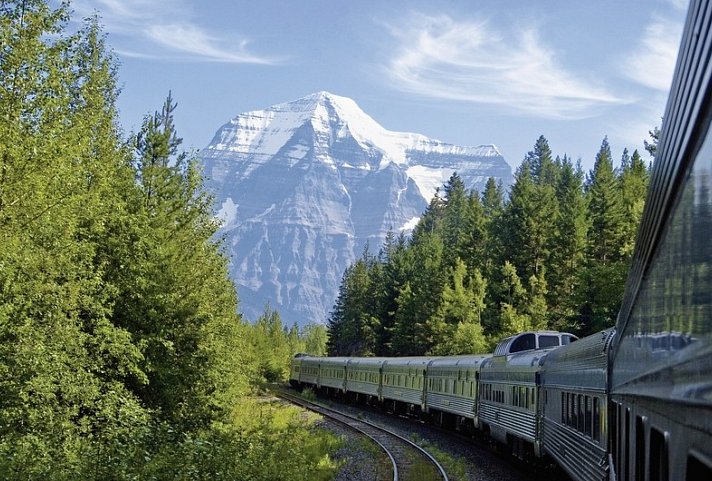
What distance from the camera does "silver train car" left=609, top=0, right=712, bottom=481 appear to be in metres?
3.22

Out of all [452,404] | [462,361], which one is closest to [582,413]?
[462,361]

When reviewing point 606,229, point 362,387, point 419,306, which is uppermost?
point 606,229

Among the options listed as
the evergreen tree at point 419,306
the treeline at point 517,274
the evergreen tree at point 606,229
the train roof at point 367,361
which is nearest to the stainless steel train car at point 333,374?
the train roof at point 367,361

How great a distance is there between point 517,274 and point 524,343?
163ft

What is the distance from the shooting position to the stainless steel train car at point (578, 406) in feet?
37.3

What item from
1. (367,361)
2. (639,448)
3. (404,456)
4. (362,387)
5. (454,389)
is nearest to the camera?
(639,448)

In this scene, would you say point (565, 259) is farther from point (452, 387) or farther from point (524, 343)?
point (524, 343)

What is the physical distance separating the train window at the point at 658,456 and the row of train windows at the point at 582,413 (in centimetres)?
639

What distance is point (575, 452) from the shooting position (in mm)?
14336

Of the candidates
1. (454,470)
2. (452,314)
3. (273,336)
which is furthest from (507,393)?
(273,336)

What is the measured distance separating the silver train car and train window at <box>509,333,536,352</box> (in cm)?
2226

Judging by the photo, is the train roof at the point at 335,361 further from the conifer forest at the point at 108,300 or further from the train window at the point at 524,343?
the train window at the point at 524,343

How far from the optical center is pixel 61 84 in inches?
698

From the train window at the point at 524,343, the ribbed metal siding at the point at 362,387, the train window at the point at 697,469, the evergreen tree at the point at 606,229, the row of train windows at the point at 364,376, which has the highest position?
the evergreen tree at the point at 606,229
